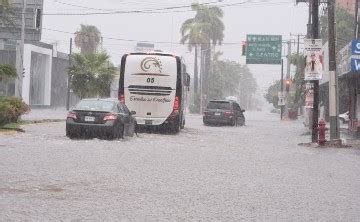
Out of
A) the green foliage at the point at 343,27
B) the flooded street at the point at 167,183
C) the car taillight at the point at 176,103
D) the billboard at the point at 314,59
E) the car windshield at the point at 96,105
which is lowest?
the flooded street at the point at 167,183

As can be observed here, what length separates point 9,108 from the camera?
909 inches

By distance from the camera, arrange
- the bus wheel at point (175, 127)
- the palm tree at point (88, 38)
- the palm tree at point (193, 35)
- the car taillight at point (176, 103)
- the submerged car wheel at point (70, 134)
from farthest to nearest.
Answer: the palm tree at point (193, 35)
the palm tree at point (88, 38)
the bus wheel at point (175, 127)
the car taillight at point (176, 103)
the submerged car wheel at point (70, 134)

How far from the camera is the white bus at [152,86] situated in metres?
26.0

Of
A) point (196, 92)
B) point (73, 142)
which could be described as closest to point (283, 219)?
point (73, 142)

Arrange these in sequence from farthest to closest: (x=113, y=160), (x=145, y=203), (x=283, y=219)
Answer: (x=113, y=160)
(x=145, y=203)
(x=283, y=219)

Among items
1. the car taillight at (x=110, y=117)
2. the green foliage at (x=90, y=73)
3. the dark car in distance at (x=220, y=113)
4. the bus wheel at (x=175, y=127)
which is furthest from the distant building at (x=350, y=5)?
the car taillight at (x=110, y=117)

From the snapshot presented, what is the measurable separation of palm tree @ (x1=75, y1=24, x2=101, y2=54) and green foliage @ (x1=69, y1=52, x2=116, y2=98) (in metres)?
36.3

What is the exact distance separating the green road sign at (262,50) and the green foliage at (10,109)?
34123mm

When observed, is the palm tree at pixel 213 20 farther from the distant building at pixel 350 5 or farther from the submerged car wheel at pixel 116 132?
the submerged car wheel at pixel 116 132

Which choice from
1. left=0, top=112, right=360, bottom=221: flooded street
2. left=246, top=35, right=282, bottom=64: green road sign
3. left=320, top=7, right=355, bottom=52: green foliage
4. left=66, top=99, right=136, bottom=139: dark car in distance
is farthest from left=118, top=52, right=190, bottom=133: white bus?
left=320, top=7, right=355, bottom=52: green foliage

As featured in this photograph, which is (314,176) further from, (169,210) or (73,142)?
(73,142)

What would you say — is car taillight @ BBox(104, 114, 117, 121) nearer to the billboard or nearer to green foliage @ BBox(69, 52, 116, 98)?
the billboard

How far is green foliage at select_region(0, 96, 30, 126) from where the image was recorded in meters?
22.7

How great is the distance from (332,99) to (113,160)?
35.1ft
